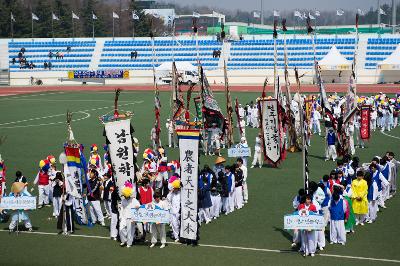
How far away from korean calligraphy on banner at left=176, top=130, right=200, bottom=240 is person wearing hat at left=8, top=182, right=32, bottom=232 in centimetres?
406

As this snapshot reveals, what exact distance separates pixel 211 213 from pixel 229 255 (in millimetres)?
3107

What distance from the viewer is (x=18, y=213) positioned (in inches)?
605

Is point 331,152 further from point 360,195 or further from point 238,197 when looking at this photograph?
point 360,195

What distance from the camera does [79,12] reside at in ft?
347

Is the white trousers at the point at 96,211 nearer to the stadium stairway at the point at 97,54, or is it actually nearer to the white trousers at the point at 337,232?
the white trousers at the point at 337,232

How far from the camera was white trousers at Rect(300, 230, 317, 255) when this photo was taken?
13.3 meters

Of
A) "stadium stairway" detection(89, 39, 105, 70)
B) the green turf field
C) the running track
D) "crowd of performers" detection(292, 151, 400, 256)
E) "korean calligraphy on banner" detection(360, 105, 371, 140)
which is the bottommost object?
the green turf field

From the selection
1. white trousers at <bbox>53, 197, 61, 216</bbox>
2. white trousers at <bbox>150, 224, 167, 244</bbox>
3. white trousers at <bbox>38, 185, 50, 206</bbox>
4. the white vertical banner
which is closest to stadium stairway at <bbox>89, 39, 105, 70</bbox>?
white trousers at <bbox>38, 185, 50, 206</bbox>

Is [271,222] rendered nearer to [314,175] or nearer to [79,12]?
[314,175]

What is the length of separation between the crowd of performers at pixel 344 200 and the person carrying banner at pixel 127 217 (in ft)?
12.1

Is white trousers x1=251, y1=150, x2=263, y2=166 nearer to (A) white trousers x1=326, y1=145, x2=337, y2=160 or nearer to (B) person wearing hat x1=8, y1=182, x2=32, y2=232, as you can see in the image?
(A) white trousers x1=326, y1=145, x2=337, y2=160

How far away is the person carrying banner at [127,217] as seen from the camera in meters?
14.2

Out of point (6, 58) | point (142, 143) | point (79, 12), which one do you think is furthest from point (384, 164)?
point (79, 12)

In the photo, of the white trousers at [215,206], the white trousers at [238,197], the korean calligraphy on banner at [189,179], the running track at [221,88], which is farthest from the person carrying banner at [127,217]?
the running track at [221,88]
